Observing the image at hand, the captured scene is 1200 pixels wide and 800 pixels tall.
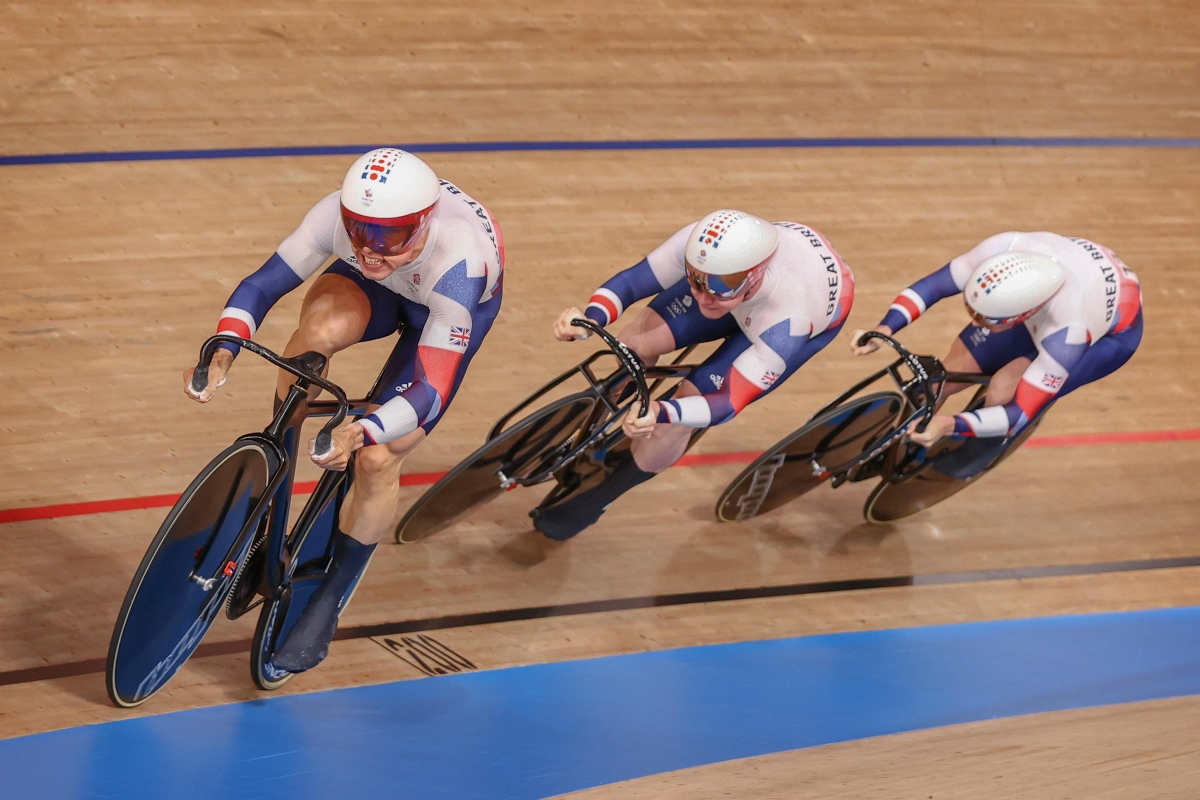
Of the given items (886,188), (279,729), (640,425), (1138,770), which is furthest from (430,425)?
(886,188)

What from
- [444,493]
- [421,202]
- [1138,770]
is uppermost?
[421,202]

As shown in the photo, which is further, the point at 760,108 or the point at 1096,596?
the point at 760,108

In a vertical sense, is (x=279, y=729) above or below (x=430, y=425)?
below

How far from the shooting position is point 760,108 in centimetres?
659

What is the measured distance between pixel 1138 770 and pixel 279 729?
6.53ft

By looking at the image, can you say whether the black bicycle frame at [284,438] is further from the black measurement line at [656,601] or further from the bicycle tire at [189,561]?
the black measurement line at [656,601]

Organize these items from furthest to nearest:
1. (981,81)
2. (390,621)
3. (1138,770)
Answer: (981,81)
(390,621)
(1138,770)

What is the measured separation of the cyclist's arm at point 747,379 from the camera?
12.0 ft

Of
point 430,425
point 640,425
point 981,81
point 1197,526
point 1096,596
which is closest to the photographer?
point 430,425

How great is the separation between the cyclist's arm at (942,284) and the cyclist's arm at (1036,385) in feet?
1.09

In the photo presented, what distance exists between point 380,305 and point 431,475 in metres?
1.15

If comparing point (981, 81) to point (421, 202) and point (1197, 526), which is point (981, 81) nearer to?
point (1197, 526)

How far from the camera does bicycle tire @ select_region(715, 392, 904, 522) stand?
14.0 ft

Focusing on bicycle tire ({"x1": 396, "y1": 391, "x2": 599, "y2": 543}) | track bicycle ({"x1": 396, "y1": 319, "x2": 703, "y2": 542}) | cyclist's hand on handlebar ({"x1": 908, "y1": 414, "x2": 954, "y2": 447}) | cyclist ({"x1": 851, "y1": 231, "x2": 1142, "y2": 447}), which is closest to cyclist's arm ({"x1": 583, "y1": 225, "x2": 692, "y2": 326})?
track bicycle ({"x1": 396, "y1": 319, "x2": 703, "y2": 542})
